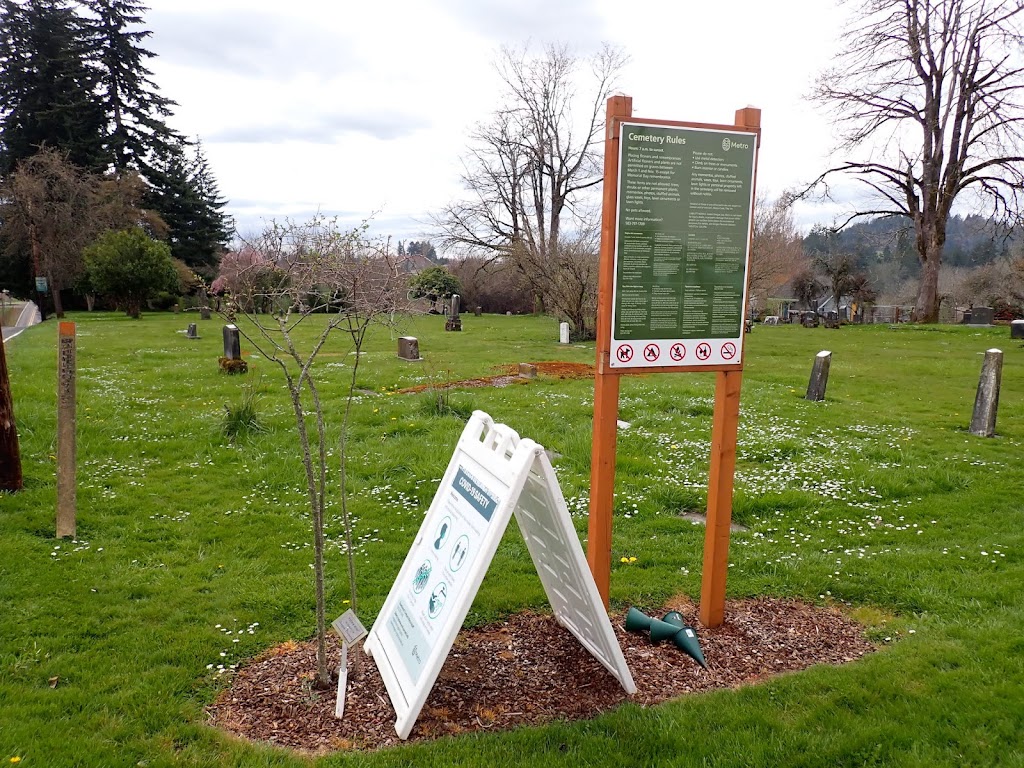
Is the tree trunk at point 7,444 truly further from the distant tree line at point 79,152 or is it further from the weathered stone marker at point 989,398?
the distant tree line at point 79,152

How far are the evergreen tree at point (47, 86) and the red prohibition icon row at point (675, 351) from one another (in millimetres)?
44997

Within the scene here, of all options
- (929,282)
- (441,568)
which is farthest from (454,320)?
(441,568)

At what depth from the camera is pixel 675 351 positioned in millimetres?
3959

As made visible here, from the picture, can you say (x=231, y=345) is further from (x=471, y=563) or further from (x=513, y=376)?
(x=471, y=563)

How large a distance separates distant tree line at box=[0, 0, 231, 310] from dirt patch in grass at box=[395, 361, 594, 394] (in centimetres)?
2739

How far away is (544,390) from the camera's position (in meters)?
13.1

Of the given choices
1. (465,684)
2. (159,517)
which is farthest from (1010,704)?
(159,517)

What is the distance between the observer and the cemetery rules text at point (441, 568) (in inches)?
128

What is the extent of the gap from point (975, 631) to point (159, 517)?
20.7ft

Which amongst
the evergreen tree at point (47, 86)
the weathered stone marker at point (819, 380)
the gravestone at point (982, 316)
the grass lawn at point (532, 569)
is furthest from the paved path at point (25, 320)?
the gravestone at point (982, 316)

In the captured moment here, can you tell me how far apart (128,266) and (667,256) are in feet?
108

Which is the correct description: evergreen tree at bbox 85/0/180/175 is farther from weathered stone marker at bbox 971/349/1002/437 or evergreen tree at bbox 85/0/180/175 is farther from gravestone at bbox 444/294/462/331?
weathered stone marker at bbox 971/349/1002/437

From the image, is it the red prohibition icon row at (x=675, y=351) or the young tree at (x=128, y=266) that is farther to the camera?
the young tree at (x=128, y=266)

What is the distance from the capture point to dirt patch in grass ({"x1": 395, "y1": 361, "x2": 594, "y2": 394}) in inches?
530
